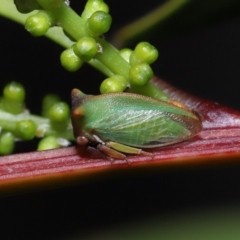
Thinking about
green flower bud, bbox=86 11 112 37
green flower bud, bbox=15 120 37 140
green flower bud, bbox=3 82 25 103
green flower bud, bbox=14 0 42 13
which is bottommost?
green flower bud, bbox=15 120 37 140

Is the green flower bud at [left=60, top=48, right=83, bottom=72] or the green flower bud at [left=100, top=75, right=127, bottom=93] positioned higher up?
the green flower bud at [left=60, top=48, right=83, bottom=72]

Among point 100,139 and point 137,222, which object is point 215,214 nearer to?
point 137,222

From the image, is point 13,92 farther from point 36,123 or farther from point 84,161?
point 84,161

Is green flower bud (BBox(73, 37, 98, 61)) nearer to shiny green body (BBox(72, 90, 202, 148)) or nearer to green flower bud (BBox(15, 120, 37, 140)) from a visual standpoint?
shiny green body (BBox(72, 90, 202, 148))

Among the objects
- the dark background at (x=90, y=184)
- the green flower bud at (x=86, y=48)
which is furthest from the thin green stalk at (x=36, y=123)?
the dark background at (x=90, y=184)

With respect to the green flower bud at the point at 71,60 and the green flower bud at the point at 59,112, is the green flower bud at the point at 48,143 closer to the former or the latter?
the green flower bud at the point at 59,112

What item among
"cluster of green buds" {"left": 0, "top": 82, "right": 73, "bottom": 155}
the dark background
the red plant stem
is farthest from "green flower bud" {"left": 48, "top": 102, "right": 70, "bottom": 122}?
the dark background

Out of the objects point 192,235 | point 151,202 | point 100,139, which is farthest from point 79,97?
point 151,202
